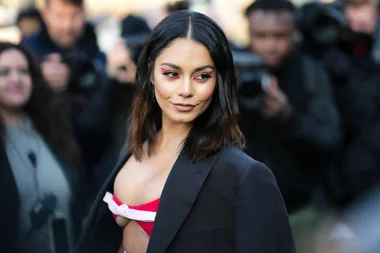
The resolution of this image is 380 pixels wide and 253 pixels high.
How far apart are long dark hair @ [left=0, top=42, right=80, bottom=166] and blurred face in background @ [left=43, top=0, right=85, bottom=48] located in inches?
45.5

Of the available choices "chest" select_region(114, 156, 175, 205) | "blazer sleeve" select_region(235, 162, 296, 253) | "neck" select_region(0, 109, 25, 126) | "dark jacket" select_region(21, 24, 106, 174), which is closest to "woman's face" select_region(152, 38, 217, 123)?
"chest" select_region(114, 156, 175, 205)

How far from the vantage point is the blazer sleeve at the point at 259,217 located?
8.70ft

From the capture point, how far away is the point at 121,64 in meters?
5.05

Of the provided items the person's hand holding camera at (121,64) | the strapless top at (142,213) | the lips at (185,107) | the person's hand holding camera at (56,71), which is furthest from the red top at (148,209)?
the person's hand holding camera at (56,71)

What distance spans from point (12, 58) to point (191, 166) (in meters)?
2.05

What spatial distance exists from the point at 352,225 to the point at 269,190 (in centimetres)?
232

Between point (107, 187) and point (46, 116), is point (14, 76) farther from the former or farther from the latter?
point (107, 187)

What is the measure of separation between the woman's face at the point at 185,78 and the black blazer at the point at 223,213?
207mm

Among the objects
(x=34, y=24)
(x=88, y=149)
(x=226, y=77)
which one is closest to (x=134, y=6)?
(x=34, y=24)

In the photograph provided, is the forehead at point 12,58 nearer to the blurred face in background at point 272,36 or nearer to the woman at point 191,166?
the blurred face in background at point 272,36

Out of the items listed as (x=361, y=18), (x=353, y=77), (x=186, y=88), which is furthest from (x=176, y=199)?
(x=361, y=18)

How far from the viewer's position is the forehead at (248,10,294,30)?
16.3 feet

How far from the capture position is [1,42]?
451 centimetres

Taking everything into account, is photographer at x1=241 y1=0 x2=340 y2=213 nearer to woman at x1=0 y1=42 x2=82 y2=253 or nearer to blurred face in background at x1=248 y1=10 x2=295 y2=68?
blurred face in background at x1=248 y1=10 x2=295 y2=68
